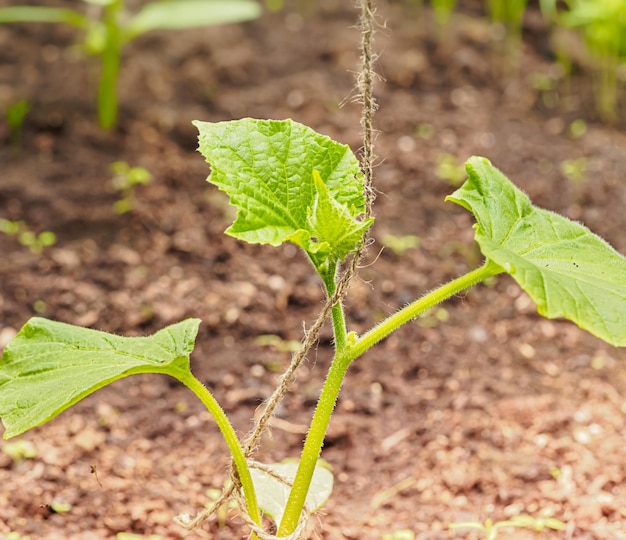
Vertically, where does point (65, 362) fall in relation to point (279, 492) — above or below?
above

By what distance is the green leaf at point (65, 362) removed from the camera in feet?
3.78

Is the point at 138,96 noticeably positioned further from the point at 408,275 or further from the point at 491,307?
the point at 491,307

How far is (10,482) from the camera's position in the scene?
66.0 inches

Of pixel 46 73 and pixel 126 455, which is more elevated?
pixel 46 73

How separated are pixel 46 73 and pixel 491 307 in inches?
86.5

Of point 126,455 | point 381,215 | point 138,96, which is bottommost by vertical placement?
point 126,455

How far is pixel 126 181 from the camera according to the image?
2.86 meters

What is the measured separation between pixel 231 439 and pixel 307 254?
1.02ft

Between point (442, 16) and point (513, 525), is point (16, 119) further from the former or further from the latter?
point (513, 525)

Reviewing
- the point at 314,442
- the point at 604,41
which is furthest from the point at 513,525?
the point at 604,41

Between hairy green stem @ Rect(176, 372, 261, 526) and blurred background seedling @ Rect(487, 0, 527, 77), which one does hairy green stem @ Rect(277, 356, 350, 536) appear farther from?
blurred background seedling @ Rect(487, 0, 527, 77)

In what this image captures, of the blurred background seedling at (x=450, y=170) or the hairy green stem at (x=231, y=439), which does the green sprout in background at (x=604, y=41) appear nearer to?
the blurred background seedling at (x=450, y=170)

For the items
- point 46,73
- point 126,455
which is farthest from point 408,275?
point 46,73

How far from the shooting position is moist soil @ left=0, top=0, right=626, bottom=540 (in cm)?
176
